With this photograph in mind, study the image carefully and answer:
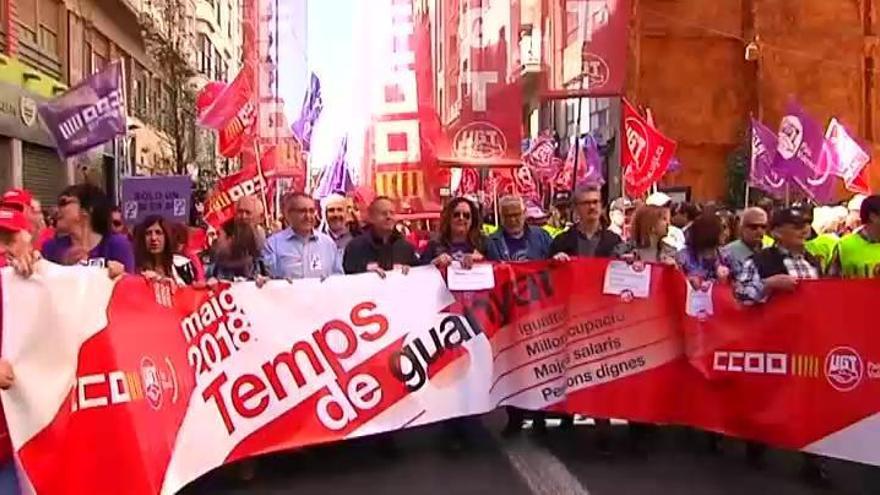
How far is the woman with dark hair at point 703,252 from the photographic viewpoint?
8.68 metres

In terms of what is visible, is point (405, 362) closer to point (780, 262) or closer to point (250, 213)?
point (780, 262)

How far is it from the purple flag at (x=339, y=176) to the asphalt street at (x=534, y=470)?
12843mm

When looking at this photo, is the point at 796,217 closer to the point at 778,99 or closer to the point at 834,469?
the point at 834,469

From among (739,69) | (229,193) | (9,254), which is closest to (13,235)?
(9,254)

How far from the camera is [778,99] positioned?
1340 inches

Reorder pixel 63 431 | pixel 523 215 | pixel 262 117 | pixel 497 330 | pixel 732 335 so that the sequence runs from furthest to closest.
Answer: pixel 262 117 → pixel 523 215 → pixel 497 330 → pixel 732 335 → pixel 63 431

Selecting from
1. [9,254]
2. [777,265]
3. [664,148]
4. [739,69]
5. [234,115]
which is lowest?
[777,265]

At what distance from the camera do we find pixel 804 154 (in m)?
19.8

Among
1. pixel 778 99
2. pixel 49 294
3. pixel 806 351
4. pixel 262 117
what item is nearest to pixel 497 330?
pixel 806 351

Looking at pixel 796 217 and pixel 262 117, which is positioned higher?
pixel 262 117

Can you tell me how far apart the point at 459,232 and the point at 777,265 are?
219 centimetres

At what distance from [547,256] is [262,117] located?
942 cm

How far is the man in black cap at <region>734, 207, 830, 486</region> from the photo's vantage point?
7.98m

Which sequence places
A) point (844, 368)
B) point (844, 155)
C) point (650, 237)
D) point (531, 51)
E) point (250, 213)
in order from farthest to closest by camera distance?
point (531, 51) < point (844, 155) < point (250, 213) < point (650, 237) < point (844, 368)
